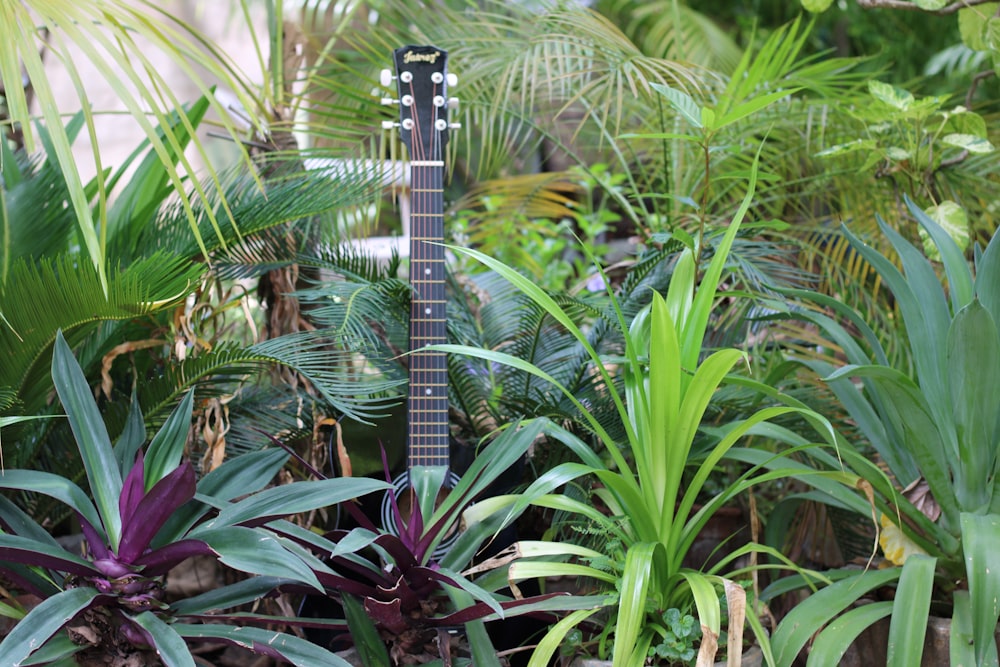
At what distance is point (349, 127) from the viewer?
1.93 m

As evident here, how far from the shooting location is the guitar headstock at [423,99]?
1.58 meters

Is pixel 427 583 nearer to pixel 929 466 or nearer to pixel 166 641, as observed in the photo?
pixel 166 641

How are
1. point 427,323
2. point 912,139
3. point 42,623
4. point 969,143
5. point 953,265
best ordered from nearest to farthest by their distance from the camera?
point 42,623
point 953,265
point 427,323
point 969,143
point 912,139

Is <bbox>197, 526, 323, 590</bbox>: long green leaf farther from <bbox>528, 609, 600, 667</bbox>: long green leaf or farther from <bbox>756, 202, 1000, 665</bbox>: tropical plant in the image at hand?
<bbox>756, 202, 1000, 665</bbox>: tropical plant

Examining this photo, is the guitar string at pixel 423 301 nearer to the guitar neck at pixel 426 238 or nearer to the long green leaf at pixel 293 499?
the guitar neck at pixel 426 238

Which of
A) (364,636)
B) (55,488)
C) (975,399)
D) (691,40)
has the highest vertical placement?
(691,40)

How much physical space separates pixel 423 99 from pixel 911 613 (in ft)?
3.82

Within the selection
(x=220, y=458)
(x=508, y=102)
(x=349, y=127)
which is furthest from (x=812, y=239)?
(x=220, y=458)

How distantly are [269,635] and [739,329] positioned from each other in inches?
47.4

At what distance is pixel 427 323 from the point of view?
5.05 feet

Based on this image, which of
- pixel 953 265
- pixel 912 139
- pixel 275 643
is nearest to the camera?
pixel 275 643

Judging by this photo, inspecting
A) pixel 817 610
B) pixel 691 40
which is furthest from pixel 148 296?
pixel 691 40

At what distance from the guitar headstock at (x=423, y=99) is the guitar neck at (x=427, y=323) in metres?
0.04

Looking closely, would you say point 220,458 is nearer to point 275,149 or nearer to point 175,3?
point 275,149
